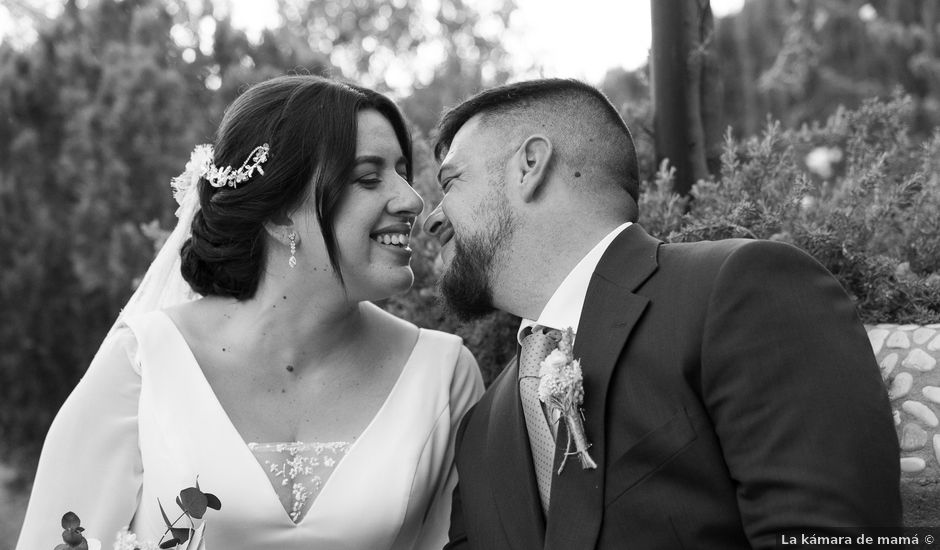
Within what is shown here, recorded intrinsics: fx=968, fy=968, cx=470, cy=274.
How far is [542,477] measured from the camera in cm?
287

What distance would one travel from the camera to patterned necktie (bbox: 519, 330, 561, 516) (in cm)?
285

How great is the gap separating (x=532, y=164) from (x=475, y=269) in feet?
1.24

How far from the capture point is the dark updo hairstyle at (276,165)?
11.4ft

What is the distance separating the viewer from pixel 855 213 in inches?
143

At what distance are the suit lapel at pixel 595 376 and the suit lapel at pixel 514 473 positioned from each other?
0.21 m

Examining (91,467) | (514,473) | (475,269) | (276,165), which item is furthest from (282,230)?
(514,473)

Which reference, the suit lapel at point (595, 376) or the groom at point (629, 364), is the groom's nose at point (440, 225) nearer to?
the groom at point (629, 364)

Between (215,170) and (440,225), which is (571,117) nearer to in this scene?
(440,225)

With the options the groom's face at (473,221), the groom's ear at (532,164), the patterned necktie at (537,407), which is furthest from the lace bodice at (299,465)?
the groom's ear at (532,164)

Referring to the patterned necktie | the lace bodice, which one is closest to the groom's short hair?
the patterned necktie

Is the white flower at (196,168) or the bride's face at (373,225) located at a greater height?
the white flower at (196,168)

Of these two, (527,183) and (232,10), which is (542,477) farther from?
(232,10)

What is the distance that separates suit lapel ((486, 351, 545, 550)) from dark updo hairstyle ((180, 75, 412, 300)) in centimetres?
85

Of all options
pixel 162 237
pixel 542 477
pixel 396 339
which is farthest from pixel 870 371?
pixel 162 237
